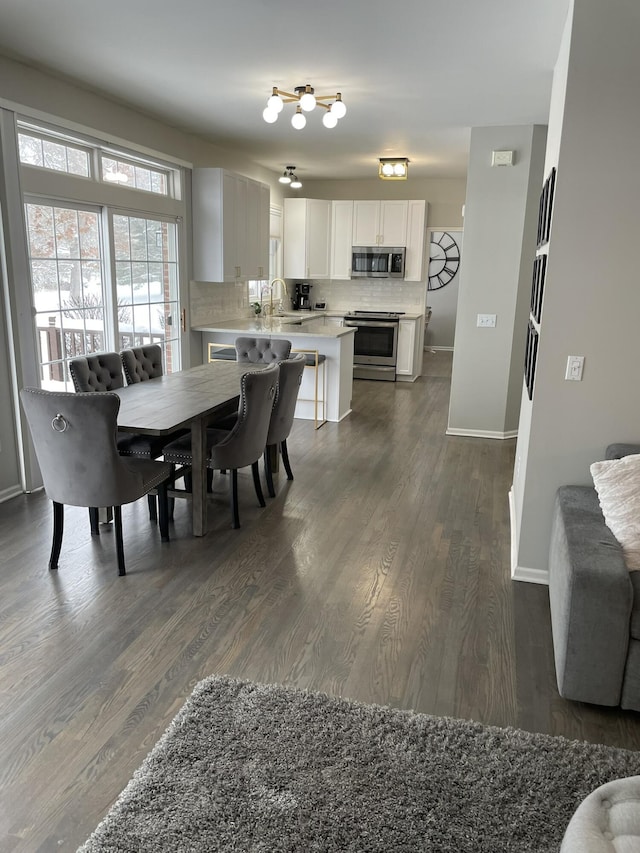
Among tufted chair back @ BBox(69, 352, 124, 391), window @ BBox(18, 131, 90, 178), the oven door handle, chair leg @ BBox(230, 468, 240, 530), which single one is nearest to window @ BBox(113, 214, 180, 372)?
window @ BBox(18, 131, 90, 178)

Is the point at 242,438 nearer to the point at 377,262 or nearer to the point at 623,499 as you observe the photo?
the point at 623,499

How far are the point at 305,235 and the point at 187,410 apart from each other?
609 cm

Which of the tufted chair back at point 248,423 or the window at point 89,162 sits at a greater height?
the window at point 89,162

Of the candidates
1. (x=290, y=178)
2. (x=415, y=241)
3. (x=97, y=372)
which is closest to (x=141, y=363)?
(x=97, y=372)

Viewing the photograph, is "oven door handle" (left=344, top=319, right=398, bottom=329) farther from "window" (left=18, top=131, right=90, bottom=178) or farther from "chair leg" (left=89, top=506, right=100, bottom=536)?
"chair leg" (left=89, top=506, right=100, bottom=536)

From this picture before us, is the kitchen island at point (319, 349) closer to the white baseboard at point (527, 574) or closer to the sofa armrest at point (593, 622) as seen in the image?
the white baseboard at point (527, 574)

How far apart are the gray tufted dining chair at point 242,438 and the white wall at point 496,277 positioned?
273 centimetres

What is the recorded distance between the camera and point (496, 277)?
227 inches

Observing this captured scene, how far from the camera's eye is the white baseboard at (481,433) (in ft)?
20.1

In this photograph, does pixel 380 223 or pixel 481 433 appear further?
pixel 380 223

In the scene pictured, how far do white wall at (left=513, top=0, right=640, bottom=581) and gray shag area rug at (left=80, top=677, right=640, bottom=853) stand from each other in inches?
54.9

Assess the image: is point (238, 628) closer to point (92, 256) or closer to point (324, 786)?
point (324, 786)

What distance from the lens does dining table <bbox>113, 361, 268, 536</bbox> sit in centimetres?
334

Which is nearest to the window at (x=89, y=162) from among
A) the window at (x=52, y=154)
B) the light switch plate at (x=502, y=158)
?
the window at (x=52, y=154)
